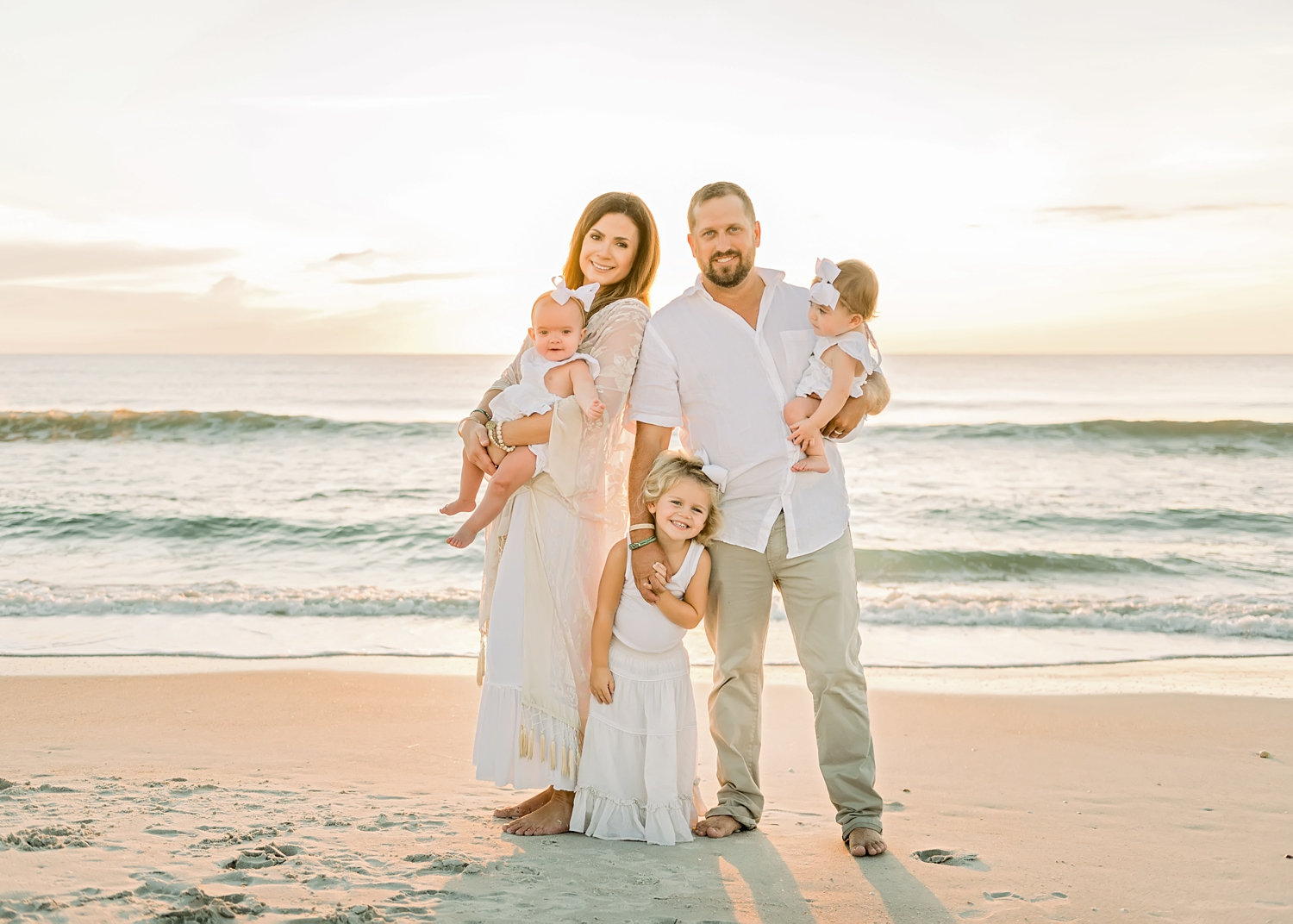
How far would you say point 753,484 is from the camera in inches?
130

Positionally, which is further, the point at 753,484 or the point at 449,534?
the point at 449,534

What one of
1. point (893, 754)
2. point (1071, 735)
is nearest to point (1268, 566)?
point (1071, 735)

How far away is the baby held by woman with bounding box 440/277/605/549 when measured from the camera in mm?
3182

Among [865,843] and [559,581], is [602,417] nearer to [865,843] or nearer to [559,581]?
[559,581]

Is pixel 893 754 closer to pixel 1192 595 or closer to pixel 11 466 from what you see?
pixel 1192 595

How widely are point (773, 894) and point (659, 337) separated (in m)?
1.74

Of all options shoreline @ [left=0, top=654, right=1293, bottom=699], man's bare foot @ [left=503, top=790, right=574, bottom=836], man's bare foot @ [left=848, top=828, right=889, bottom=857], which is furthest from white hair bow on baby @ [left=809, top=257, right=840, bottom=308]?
shoreline @ [left=0, top=654, right=1293, bottom=699]

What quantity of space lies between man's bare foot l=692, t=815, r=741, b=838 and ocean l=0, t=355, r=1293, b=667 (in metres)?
2.99

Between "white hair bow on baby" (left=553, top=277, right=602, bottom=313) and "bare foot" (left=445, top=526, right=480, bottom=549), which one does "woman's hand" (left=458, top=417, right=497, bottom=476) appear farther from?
"white hair bow on baby" (left=553, top=277, right=602, bottom=313)

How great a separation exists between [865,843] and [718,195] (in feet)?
6.95

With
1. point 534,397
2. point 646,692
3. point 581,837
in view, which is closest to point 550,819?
point 581,837

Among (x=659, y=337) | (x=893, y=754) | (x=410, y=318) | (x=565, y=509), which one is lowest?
(x=893, y=754)

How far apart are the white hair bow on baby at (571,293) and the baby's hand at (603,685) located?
117cm

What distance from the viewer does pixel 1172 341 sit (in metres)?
31.5
